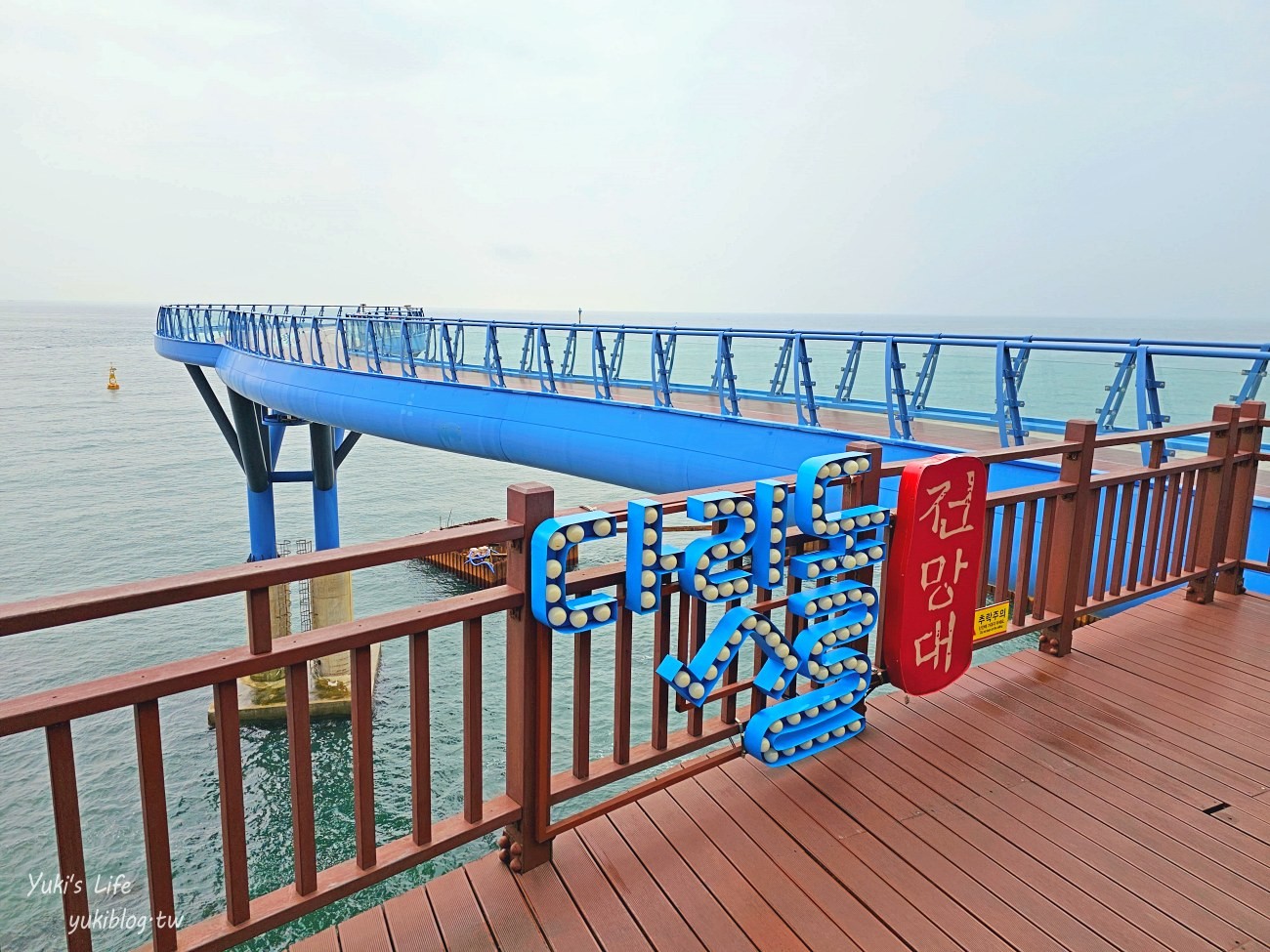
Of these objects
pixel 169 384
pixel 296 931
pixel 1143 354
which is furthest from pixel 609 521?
pixel 169 384

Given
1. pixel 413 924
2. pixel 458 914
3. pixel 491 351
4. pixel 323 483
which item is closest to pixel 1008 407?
pixel 458 914

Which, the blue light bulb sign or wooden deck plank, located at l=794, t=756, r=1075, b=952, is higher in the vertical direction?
the blue light bulb sign

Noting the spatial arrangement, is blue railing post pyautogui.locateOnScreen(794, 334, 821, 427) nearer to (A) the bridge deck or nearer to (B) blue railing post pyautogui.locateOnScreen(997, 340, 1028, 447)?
(B) blue railing post pyautogui.locateOnScreen(997, 340, 1028, 447)

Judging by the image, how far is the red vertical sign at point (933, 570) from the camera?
3422mm

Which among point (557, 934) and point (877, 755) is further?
point (877, 755)

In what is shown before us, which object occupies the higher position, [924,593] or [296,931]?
[924,593]

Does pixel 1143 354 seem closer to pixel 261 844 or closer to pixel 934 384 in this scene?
pixel 934 384

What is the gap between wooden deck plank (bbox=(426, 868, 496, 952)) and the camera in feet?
7.76

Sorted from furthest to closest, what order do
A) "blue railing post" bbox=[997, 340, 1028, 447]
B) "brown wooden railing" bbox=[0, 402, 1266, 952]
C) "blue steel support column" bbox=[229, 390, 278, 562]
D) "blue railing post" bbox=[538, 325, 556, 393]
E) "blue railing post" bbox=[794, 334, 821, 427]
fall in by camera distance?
1. "blue steel support column" bbox=[229, 390, 278, 562]
2. "blue railing post" bbox=[538, 325, 556, 393]
3. "blue railing post" bbox=[794, 334, 821, 427]
4. "blue railing post" bbox=[997, 340, 1028, 447]
5. "brown wooden railing" bbox=[0, 402, 1266, 952]

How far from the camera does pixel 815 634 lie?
3.19 metres

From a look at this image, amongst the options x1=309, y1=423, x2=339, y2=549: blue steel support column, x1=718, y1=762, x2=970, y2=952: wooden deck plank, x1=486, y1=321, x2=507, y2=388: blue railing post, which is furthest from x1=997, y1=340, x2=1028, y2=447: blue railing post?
x1=309, y1=423, x2=339, y2=549: blue steel support column

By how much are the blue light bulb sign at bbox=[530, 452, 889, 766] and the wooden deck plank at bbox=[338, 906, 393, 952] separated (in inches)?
39.2

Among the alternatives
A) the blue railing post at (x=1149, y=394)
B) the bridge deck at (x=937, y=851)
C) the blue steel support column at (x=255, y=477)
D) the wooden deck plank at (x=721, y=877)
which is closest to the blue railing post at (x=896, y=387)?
the blue railing post at (x=1149, y=394)

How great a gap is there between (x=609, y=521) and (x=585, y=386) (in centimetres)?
1163
